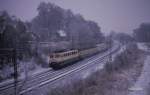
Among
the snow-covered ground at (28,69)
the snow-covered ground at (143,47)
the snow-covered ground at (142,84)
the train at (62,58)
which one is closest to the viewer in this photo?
the snow-covered ground at (142,84)

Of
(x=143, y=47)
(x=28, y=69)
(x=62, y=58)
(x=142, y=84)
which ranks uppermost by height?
(x=143, y=47)

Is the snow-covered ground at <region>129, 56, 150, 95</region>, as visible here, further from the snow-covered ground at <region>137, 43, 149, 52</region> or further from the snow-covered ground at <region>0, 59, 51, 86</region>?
the snow-covered ground at <region>0, 59, 51, 86</region>

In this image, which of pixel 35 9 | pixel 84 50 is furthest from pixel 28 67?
pixel 84 50

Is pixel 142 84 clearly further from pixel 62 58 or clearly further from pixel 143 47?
pixel 62 58

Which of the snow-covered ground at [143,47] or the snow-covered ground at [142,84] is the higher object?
the snow-covered ground at [143,47]

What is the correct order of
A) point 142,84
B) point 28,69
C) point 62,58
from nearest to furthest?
Result: point 142,84 < point 28,69 < point 62,58

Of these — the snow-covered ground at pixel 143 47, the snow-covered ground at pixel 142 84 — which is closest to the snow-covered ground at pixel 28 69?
the snow-covered ground at pixel 142 84

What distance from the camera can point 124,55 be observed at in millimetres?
12922

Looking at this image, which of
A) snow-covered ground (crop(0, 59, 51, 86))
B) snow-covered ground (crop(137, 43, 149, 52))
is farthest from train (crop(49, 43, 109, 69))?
snow-covered ground (crop(137, 43, 149, 52))

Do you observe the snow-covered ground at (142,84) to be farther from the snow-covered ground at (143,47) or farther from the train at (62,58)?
the train at (62,58)

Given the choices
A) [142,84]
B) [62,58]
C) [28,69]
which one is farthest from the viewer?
[62,58]

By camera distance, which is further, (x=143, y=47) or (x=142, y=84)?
(x=143, y=47)

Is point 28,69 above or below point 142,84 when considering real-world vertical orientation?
above

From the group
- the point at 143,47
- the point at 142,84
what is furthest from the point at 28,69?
the point at 143,47
